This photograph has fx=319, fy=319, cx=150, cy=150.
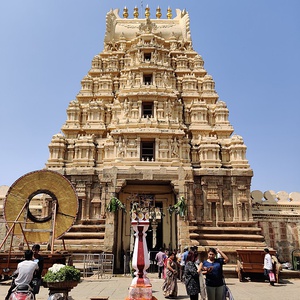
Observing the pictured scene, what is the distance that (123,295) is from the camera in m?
11.3

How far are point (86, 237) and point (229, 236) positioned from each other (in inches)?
352

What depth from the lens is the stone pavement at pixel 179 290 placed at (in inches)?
435

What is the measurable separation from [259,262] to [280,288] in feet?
5.36

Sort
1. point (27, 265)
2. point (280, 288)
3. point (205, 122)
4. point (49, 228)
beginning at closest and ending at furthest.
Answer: point (27, 265) < point (280, 288) < point (49, 228) < point (205, 122)

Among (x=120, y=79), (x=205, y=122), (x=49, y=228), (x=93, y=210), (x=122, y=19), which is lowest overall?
(x=49, y=228)

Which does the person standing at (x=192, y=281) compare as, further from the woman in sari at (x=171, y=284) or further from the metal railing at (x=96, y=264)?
the metal railing at (x=96, y=264)

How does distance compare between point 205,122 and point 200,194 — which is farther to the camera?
point 205,122

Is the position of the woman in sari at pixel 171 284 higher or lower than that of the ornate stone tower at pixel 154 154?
lower

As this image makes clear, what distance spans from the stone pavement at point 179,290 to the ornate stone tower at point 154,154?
14.7 feet

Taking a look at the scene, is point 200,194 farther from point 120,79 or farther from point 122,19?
point 122,19

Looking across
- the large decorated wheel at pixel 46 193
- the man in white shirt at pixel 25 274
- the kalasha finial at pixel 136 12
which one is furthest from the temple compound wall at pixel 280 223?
the kalasha finial at pixel 136 12

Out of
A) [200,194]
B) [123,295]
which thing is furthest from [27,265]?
[200,194]

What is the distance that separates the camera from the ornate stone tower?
798 inches

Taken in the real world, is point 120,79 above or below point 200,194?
above
